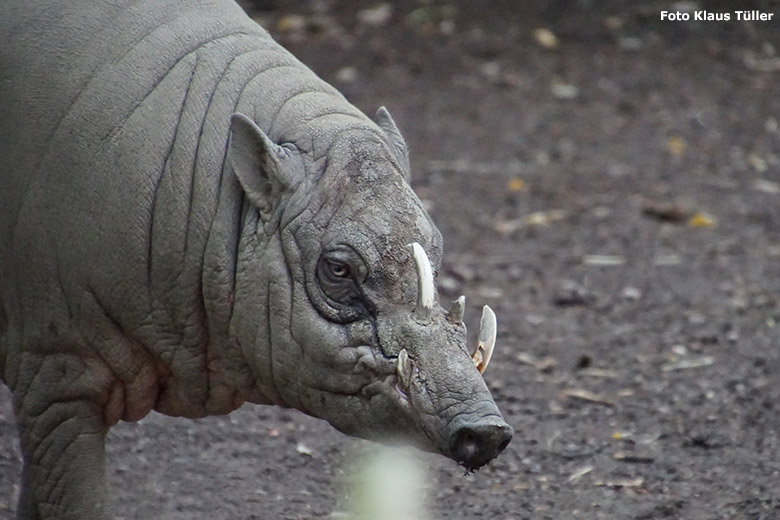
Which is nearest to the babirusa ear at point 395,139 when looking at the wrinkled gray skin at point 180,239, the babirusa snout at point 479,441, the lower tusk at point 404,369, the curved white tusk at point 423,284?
the wrinkled gray skin at point 180,239

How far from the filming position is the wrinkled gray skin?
3.70 meters

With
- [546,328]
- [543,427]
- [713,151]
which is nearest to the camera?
[543,427]

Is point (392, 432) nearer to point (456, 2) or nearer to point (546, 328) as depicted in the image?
point (546, 328)

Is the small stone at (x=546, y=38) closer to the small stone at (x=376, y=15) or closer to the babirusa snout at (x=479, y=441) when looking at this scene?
the small stone at (x=376, y=15)

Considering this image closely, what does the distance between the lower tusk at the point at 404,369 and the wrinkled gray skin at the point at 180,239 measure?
0.12 feet

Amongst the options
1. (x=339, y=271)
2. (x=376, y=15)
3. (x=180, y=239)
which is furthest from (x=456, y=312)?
(x=376, y=15)

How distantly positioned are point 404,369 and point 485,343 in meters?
0.31

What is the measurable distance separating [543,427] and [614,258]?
6.67ft

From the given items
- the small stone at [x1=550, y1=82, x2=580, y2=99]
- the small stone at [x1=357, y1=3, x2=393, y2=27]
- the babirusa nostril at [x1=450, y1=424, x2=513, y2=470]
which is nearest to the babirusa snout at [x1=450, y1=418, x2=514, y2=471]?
the babirusa nostril at [x1=450, y1=424, x2=513, y2=470]

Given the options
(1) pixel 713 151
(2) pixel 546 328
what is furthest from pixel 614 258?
(1) pixel 713 151

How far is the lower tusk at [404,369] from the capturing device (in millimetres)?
3516

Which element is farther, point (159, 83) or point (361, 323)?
point (159, 83)

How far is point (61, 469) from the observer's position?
4008mm

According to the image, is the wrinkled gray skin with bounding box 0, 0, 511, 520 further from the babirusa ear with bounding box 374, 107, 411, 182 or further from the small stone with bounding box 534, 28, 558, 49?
the small stone with bounding box 534, 28, 558, 49
